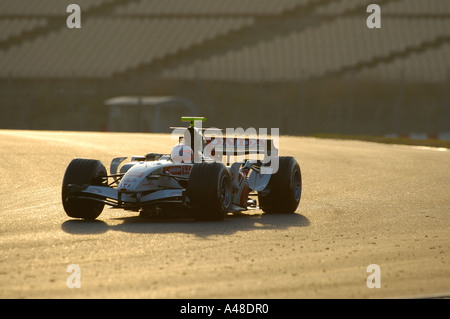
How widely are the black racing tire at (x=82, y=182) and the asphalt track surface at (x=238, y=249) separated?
16 centimetres

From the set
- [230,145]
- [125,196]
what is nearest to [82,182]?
[125,196]

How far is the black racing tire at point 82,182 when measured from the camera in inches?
371

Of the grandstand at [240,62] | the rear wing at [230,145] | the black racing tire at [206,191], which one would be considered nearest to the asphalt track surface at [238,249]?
the black racing tire at [206,191]

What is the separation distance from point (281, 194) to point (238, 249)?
3269 millimetres

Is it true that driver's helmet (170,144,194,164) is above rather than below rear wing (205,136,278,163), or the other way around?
below

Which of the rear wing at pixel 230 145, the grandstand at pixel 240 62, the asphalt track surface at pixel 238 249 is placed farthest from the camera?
the grandstand at pixel 240 62

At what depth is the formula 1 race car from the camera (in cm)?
924

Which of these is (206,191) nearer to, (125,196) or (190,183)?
(190,183)

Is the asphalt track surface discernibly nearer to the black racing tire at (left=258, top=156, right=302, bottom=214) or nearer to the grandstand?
the black racing tire at (left=258, top=156, right=302, bottom=214)

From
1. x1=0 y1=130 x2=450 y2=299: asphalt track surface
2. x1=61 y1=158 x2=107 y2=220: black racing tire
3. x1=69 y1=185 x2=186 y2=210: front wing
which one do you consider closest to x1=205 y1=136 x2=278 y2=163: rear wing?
x1=0 y1=130 x2=450 y2=299: asphalt track surface

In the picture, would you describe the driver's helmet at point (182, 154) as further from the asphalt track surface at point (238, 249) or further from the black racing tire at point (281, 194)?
the black racing tire at point (281, 194)

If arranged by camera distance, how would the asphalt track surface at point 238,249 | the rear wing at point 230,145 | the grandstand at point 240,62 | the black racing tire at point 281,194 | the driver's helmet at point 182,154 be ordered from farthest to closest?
the grandstand at point 240,62 < the black racing tire at point 281,194 < the rear wing at point 230,145 < the driver's helmet at point 182,154 < the asphalt track surface at point 238,249

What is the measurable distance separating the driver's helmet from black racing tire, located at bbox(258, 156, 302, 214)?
1181 millimetres

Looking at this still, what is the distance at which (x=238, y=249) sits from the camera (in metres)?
7.48
